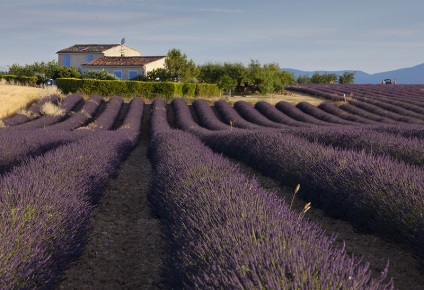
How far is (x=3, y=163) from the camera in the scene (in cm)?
807

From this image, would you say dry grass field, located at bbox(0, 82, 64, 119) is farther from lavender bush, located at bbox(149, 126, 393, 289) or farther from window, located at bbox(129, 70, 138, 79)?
lavender bush, located at bbox(149, 126, 393, 289)

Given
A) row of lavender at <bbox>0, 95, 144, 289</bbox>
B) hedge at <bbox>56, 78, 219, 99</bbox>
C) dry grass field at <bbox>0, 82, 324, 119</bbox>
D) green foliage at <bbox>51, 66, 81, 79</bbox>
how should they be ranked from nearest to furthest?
row of lavender at <bbox>0, 95, 144, 289</bbox> < dry grass field at <bbox>0, 82, 324, 119</bbox> < hedge at <bbox>56, 78, 219, 99</bbox> < green foliage at <bbox>51, 66, 81, 79</bbox>

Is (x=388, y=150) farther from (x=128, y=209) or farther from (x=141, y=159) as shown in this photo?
(x=141, y=159)

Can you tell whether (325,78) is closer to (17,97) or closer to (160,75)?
(160,75)

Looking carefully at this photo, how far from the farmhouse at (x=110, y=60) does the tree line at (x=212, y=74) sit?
7.24ft

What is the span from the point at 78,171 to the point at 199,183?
2.14 metres

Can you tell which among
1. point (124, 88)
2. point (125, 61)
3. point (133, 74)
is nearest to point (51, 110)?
point (124, 88)

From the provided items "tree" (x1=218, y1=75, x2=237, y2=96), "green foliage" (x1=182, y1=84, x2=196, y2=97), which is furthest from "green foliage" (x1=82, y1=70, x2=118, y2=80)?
"tree" (x1=218, y1=75, x2=237, y2=96)

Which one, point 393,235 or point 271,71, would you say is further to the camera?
point 271,71

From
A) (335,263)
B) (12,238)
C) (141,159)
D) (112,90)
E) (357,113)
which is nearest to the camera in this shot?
(335,263)

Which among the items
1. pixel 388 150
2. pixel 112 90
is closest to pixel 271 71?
pixel 112 90

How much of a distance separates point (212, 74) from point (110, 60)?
10.5 m

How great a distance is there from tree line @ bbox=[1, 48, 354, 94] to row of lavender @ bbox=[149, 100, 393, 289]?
31084 mm

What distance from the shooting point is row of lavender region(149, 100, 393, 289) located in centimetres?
223
